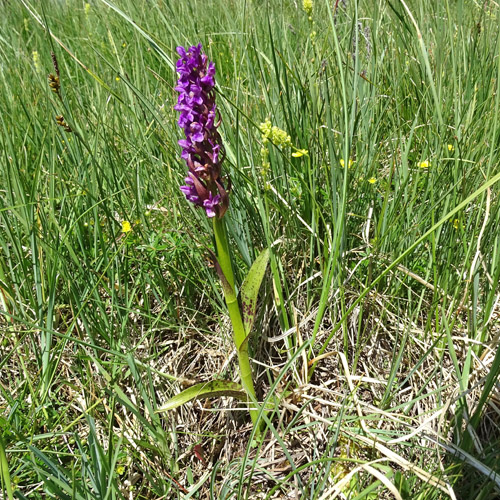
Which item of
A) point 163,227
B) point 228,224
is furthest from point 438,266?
point 163,227

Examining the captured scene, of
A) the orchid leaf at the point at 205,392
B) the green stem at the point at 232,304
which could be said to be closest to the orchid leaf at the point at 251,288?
the green stem at the point at 232,304

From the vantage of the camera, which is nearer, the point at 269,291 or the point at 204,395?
the point at 204,395

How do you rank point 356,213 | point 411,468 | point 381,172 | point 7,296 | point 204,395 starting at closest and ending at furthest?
point 411,468 < point 204,395 < point 7,296 < point 356,213 < point 381,172

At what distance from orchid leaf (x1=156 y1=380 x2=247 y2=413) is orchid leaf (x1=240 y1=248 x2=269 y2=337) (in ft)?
0.49

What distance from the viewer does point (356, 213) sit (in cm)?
165

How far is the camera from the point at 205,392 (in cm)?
118

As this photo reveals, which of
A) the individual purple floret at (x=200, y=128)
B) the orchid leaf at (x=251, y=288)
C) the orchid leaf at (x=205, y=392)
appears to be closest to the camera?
the individual purple floret at (x=200, y=128)

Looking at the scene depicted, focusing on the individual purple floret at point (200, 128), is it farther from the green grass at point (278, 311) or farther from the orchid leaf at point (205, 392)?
the orchid leaf at point (205, 392)

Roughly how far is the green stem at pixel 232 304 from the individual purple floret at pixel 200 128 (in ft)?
0.18

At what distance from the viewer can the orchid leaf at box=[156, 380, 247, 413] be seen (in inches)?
46.1

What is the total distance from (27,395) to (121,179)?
776 millimetres

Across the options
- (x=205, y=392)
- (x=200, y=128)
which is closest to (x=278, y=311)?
(x=205, y=392)

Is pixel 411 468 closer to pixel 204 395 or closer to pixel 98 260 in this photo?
pixel 204 395

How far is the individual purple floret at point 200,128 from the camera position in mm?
1046
